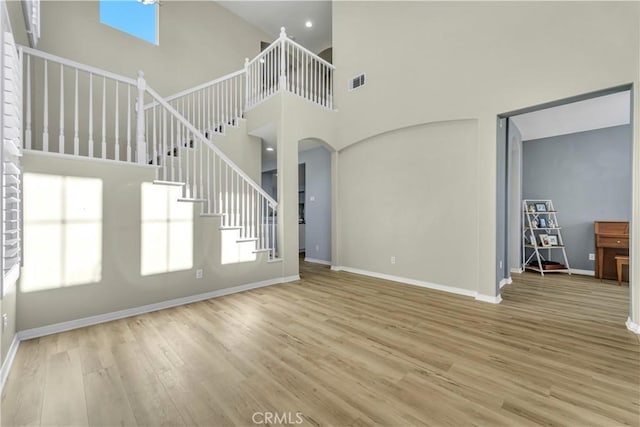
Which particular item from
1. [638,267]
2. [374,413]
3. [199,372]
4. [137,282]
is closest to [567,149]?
[638,267]

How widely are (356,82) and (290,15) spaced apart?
3150 millimetres

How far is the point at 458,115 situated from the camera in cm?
377

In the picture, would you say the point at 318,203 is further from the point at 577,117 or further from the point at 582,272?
the point at 582,272

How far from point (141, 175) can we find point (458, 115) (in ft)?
13.9

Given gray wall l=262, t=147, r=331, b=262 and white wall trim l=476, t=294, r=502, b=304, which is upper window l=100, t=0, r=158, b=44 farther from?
white wall trim l=476, t=294, r=502, b=304

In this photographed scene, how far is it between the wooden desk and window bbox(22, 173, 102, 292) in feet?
25.0

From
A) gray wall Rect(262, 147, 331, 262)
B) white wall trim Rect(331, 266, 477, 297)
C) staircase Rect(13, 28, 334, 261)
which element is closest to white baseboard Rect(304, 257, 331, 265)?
gray wall Rect(262, 147, 331, 262)

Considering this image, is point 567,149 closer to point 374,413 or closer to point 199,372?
point 374,413

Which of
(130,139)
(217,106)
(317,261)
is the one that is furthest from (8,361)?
(317,261)

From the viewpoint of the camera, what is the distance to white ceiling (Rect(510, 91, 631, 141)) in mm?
3973

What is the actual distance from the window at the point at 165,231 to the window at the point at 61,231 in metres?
0.43

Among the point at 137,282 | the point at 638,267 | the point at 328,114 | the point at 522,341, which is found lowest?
the point at 522,341

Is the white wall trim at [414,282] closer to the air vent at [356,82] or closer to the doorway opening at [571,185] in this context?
the doorway opening at [571,185]

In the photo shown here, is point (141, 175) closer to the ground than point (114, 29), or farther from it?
closer to the ground
